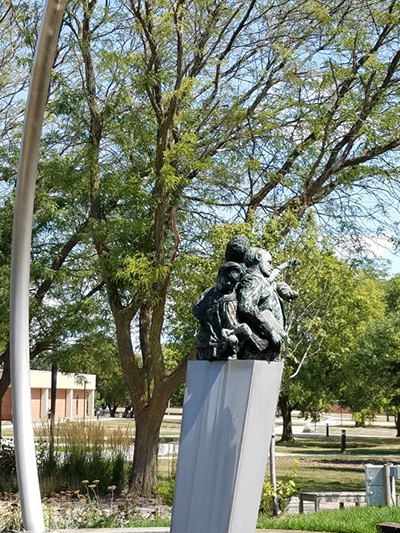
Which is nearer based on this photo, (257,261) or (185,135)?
(257,261)

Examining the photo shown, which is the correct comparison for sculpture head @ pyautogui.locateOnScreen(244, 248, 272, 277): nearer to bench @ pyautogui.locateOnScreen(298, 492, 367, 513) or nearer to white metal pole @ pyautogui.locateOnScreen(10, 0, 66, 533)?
white metal pole @ pyautogui.locateOnScreen(10, 0, 66, 533)

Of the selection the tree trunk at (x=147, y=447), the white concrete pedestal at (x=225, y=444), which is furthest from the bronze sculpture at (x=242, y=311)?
the tree trunk at (x=147, y=447)

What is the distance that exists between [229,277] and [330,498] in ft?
27.7

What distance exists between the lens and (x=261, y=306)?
9180 millimetres

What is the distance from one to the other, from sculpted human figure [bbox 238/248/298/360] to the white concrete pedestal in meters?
0.22

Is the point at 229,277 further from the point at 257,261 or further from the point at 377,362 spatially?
the point at 377,362

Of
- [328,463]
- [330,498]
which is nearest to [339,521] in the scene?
[330,498]

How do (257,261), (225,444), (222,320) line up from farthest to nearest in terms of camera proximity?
(257,261), (222,320), (225,444)

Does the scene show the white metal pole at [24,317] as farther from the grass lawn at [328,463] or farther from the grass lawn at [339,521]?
the grass lawn at [328,463]

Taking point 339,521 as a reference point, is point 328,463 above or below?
below

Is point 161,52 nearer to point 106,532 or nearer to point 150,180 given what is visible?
point 150,180

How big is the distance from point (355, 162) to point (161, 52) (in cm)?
455

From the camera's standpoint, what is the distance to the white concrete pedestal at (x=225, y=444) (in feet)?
27.9

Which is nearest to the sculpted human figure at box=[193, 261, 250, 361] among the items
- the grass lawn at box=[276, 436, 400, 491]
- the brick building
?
Result: the grass lawn at box=[276, 436, 400, 491]
